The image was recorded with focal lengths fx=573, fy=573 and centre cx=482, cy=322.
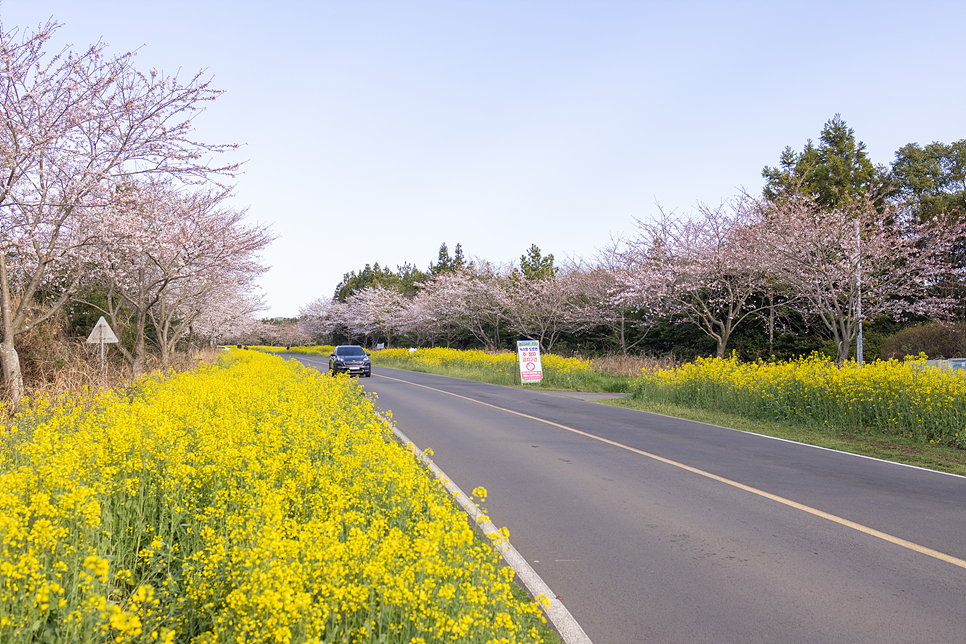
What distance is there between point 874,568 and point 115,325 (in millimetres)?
21233

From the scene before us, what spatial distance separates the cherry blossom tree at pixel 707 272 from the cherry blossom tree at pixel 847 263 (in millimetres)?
1484

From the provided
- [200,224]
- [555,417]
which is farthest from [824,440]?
[200,224]

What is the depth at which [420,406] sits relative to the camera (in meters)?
15.9

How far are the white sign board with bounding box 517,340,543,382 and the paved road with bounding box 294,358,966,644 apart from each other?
13226 mm

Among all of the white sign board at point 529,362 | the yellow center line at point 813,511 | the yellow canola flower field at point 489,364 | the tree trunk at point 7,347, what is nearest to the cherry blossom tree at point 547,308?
the yellow canola flower field at point 489,364

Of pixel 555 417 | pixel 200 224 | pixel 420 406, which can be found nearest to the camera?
pixel 555 417

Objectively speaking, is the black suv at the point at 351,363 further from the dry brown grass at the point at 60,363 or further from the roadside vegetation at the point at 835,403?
the roadside vegetation at the point at 835,403

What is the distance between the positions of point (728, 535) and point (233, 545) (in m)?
4.39

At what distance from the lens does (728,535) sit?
5430mm

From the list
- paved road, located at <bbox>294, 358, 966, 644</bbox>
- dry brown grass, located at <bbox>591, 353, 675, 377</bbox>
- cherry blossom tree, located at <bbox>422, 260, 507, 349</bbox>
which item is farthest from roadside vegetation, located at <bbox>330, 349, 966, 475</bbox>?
cherry blossom tree, located at <bbox>422, 260, 507, 349</bbox>

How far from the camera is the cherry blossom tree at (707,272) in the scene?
872 inches

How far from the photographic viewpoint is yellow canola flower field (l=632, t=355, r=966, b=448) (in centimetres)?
1038

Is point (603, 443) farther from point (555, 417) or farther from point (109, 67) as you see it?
point (109, 67)

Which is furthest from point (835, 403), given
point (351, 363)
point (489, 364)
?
point (351, 363)
